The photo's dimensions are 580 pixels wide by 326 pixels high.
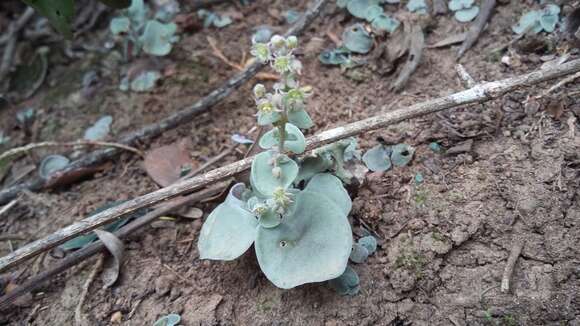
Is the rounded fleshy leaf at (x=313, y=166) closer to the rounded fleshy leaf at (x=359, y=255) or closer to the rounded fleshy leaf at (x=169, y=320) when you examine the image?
the rounded fleshy leaf at (x=359, y=255)

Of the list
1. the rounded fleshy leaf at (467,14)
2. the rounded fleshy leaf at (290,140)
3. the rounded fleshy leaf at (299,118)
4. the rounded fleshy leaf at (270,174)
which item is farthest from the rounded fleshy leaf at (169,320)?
the rounded fleshy leaf at (467,14)

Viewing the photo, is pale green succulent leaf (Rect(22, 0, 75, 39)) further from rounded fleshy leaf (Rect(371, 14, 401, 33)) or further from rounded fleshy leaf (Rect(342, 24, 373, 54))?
rounded fleshy leaf (Rect(371, 14, 401, 33))

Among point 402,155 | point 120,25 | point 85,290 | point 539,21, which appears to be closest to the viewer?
point 85,290

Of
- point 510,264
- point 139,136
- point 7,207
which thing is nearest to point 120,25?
point 139,136

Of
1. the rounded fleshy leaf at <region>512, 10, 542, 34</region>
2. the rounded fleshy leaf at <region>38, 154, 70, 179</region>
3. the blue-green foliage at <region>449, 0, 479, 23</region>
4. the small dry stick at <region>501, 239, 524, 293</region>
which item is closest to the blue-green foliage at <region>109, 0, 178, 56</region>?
the rounded fleshy leaf at <region>38, 154, 70, 179</region>

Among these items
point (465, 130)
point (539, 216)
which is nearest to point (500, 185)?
point (539, 216)

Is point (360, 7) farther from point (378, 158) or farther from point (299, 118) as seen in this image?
point (299, 118)

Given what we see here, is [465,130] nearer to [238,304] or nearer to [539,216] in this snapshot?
[539,216]
